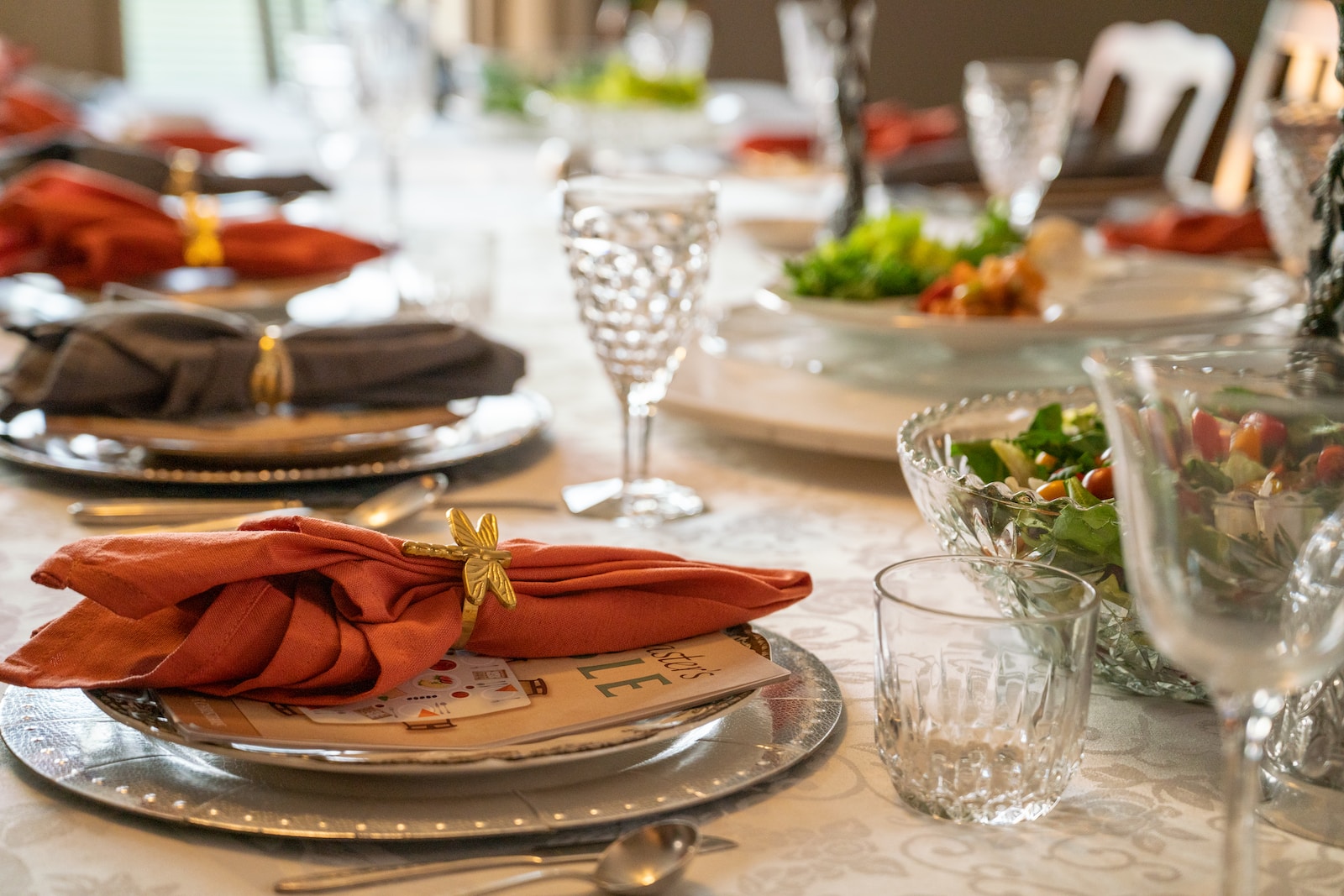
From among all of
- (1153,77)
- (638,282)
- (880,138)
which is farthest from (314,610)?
(1153,77)

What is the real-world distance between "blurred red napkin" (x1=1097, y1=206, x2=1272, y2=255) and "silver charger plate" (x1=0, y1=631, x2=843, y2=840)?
126cm

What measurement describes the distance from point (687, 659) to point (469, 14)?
5.99m

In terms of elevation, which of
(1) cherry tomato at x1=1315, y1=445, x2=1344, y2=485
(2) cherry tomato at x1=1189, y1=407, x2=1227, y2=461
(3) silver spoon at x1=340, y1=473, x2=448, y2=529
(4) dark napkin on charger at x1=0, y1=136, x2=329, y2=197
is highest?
(4) dark napkin on charger at x1=0, y1=136, x2=329, y2=197

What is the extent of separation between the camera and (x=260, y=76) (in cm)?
663

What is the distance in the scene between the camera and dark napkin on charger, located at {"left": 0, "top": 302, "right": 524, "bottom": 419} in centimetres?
96

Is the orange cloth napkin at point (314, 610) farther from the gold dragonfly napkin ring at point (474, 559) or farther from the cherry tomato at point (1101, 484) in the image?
the cherry tomato at point (1101, 484)

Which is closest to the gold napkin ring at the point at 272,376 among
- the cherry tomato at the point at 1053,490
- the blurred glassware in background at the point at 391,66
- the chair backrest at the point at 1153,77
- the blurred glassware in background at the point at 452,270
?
the blurred glassware in background at the point at 452,270

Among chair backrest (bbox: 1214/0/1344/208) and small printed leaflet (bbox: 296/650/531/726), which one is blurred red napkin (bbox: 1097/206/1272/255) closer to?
chair backrest (bbox: 1214/0/1344/208)

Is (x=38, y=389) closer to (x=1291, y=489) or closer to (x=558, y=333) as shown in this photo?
(x=558, y=333)

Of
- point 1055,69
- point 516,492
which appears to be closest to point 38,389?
point 516,492

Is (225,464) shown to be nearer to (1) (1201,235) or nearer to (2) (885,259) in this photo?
(2) (885,259)

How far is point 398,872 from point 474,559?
16cm

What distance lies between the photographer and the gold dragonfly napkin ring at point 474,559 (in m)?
0.60

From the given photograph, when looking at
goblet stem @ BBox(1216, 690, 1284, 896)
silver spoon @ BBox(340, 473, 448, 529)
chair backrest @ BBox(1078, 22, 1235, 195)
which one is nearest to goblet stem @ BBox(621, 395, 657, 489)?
silver spoon @ BBox(340, 473, 448, 529)
